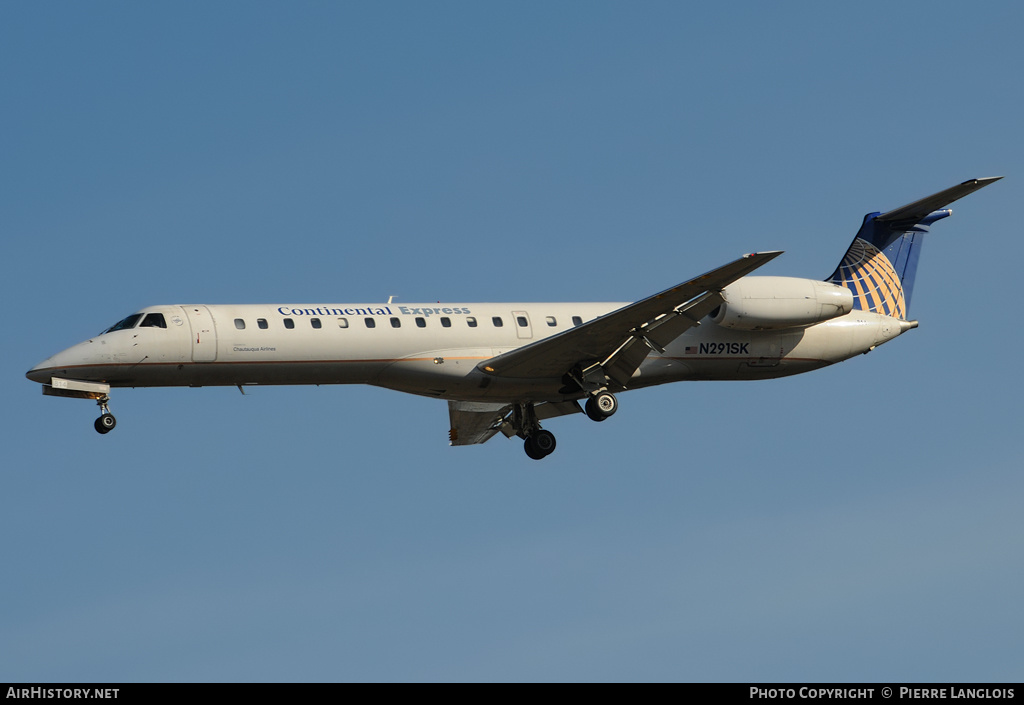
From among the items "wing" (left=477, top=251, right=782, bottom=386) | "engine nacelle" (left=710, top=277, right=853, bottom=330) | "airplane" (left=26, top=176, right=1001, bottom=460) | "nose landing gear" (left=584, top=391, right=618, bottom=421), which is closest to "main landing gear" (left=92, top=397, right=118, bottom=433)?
"airplane" (left=26, top=176, right=1001, bottom=460)

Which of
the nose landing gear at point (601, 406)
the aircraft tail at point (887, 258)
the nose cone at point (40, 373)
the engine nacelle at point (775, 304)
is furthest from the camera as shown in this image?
the aircraft tail at point (887, 258)

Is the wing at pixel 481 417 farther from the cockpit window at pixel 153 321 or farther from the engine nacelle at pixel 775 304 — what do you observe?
the cockpit window at pixel 153 321

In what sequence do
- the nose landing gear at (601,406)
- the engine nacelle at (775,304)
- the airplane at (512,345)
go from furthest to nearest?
1. the engine nacelle at (775,304)
2. the nose landing gear at (601,406)
3. the airplane at (512,345)

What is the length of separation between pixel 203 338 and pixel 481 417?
7573 mm

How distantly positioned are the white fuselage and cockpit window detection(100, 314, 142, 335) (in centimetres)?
12

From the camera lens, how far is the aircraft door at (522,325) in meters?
29.7

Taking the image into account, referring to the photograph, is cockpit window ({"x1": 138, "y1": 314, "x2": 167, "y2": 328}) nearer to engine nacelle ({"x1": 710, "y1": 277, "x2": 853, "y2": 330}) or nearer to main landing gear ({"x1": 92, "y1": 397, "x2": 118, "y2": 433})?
main landing gear ({"x1": 92, "y1": 397, "x2": 118, "y2": 433})

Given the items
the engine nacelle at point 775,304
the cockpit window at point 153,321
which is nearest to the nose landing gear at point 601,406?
the engine nacelle at point 775,304

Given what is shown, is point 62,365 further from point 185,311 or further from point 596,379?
point 596,379

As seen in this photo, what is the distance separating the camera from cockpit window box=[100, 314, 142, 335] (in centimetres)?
2777

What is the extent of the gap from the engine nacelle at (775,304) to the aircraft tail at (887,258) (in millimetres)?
2509

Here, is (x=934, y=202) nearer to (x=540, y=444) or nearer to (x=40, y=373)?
(x=540, y=444)

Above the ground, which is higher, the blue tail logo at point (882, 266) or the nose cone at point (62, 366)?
the blue tail logo at point (882, 266)

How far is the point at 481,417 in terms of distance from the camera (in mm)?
32688
